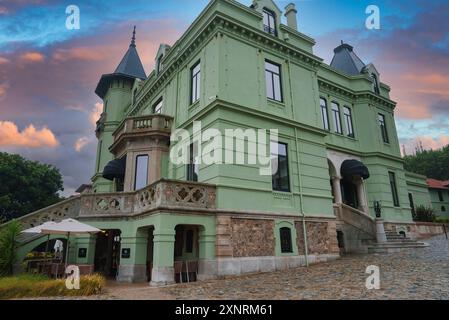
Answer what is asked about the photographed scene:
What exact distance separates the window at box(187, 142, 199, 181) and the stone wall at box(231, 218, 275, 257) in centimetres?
366

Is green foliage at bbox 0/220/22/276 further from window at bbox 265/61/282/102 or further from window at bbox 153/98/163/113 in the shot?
window at bbox 265/61/282/102

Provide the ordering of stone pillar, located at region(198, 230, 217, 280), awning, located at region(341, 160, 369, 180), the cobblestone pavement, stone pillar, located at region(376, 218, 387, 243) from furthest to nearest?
1. awning, located at region(341, 160, 369, 180)
2. stone pillar, located at region(376, 218, 387, 243)
3. stone pillar, located at region(198, 230, 217, 280)
4. the cobblestone pavement

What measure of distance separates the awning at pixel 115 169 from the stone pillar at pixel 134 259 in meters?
5.79

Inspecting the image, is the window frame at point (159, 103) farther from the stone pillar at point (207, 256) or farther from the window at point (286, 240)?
the window at point (286, 240)

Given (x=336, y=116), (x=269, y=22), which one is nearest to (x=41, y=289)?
(x=269, y=22)

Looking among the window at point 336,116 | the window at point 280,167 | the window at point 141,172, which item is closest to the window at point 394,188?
the window at point 336,116

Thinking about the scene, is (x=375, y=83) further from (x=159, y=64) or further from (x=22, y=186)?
(x=22, y=186)

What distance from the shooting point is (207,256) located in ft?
39.4

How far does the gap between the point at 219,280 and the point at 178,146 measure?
27.0ft

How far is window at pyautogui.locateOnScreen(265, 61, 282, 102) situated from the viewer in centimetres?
1657

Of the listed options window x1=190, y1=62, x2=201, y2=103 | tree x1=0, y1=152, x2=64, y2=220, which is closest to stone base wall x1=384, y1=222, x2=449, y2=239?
window x1=190, y1=62, x2=201, y2=103

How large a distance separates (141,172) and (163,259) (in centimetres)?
746
